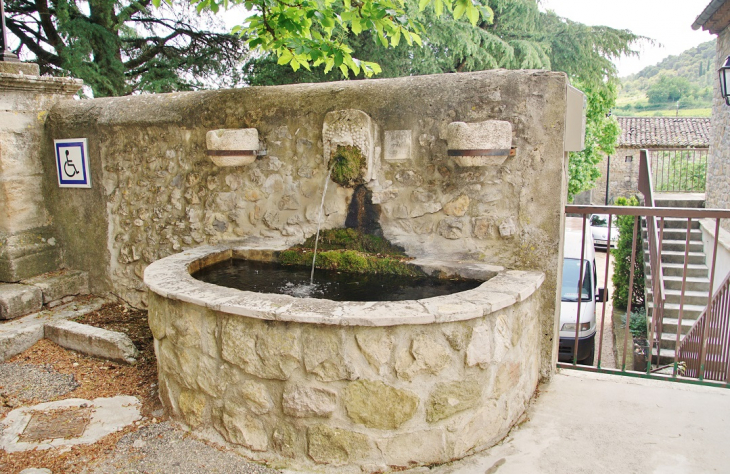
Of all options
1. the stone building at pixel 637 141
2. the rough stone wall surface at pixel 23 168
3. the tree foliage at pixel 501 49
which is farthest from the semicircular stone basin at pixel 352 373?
the stone building at pixel 637 141

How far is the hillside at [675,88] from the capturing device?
44.2 meters

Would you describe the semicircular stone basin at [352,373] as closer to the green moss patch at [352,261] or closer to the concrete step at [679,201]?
the green moss patch at [352,261]

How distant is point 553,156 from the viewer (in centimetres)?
283

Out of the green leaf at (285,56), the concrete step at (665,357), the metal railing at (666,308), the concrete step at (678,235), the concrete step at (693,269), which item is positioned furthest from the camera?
the concrete step at (678,235)

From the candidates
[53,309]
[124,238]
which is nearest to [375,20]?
[124,238]

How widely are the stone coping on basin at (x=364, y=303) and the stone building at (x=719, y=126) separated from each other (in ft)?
24.9

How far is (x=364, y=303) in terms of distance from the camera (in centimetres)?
233

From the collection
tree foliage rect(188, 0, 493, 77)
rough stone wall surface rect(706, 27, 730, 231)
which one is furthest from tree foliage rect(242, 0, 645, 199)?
tree foliage rect(188, 0, 493, 77)

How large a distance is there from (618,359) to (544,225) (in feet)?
15.8

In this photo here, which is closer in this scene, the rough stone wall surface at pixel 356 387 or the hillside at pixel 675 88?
the rough stone wall surface at pixel 356 387

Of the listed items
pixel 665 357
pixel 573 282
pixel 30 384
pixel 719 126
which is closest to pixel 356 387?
pixel 30 384

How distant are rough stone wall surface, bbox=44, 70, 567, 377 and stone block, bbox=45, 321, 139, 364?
2.11 feet

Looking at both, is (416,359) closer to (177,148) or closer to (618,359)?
(177,148)

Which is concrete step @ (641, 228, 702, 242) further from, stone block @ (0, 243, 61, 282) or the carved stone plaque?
stone block @ (0, 243, 61, 282)
